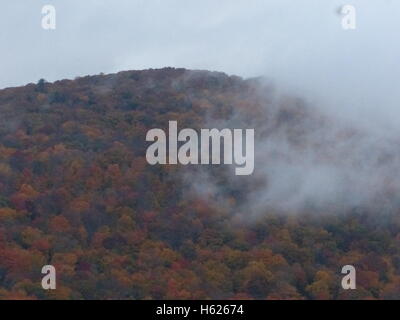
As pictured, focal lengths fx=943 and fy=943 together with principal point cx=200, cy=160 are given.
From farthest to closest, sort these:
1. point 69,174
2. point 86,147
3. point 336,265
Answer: point 86,147
point 69,174
point 336,265

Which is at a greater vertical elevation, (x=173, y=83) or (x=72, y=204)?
(x=173, y=83)

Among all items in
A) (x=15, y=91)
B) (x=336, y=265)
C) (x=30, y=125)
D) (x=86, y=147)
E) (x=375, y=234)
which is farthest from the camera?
(x=15, y=91)

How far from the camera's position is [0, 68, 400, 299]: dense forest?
107 feet

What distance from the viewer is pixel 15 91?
5856 centimetres

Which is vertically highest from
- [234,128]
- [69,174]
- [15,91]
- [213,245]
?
[15,91]

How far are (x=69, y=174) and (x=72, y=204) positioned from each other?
3086 mm

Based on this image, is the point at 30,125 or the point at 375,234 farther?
the point at 30,125

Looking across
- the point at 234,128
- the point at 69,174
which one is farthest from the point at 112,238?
the point at 234,128

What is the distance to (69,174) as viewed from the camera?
42.9 m

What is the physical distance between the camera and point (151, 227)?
39156 millimetres

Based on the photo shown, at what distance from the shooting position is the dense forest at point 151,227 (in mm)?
32750
